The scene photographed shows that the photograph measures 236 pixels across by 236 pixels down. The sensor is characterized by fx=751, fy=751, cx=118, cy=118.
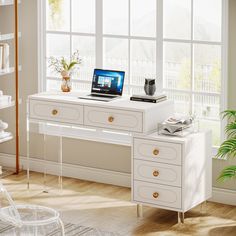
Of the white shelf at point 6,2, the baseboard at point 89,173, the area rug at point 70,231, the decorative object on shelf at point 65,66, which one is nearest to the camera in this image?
the area rug at point 70,231

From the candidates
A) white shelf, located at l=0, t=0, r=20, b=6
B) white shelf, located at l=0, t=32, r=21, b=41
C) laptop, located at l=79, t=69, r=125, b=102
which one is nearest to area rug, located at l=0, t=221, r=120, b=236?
laptop, located at l=79, t=69, r=125, b=102

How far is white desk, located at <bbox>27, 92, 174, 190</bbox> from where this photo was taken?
18.5 feet

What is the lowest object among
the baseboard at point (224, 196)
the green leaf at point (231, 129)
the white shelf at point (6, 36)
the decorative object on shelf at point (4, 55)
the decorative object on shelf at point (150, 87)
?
the baseboard at point (224, 196)

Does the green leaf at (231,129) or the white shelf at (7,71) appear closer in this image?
the green leaf at (231,129)

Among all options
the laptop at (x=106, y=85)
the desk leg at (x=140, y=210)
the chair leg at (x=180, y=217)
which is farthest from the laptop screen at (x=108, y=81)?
the chair leg at (x=180, y=217)

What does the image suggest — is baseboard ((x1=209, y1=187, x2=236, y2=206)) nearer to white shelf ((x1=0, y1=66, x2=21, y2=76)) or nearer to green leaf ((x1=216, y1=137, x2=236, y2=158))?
green leaf ((x1=216, y1=137, x2=236, y2=158))

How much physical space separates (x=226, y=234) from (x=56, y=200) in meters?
1.50

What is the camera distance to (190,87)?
20.2ft

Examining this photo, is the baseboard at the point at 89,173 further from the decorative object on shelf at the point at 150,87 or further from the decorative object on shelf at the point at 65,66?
the decorative object on shelf at the point at 150,87

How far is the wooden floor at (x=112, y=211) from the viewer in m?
5.54

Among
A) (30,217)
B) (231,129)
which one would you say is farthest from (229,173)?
(30,217)

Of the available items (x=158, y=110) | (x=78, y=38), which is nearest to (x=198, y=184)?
(x=158, y=110)

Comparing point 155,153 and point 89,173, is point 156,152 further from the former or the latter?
point 89,173

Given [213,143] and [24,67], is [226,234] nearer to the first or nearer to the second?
[213,143]
